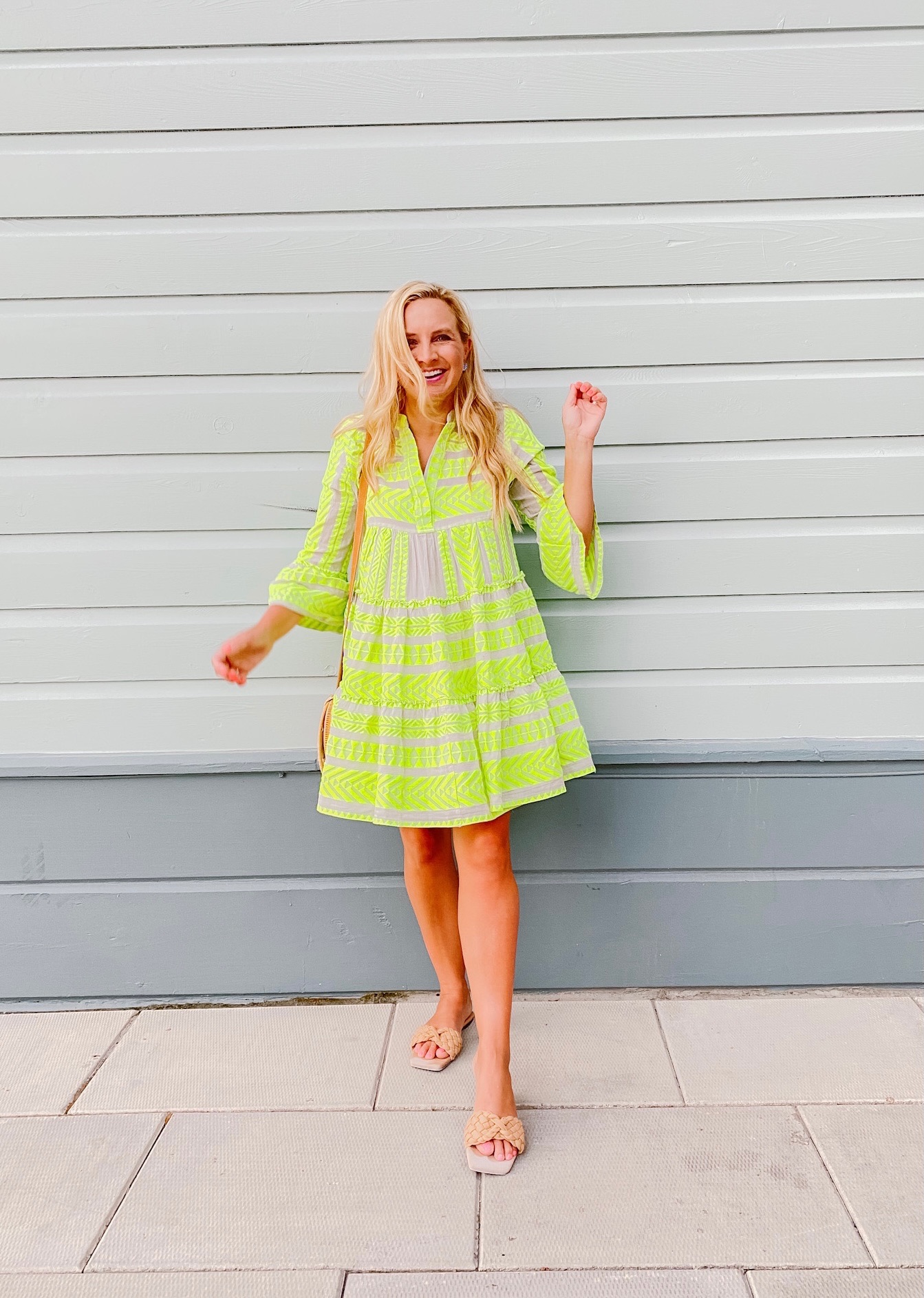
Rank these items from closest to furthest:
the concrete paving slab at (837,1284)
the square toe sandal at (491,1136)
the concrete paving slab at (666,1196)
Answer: the concrete paving slab at (837,1284)
the concrete paving slab at (666,1196)
the square toe sandal at (491,1136)

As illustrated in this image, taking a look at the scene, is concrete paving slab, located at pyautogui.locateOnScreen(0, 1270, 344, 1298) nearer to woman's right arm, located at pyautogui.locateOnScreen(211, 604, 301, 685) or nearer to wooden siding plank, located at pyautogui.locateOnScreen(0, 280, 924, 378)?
woman's right arm, located at pyautogui.locateOnScreen(211, 604, 301, 685)

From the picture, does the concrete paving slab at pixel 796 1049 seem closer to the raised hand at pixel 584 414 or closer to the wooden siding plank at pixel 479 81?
the raised hand at pixel 584 414

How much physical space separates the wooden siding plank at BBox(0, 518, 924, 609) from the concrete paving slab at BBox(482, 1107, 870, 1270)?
4.43 feet

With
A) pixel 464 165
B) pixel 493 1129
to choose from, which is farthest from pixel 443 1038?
pixel 464 165

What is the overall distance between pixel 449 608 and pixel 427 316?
0.68 m

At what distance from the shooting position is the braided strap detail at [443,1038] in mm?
2482

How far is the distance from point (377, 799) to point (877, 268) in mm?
1940

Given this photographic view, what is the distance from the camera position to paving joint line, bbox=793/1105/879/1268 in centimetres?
183

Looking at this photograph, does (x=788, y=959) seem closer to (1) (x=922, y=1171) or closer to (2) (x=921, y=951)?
(2) (x=921, y=951)

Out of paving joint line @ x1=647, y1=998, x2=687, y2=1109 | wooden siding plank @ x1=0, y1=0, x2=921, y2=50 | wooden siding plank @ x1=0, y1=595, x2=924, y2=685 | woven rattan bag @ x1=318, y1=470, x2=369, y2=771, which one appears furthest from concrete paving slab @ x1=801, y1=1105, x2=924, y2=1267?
wooden siding plank @ x1=0, y1=0, x2=921, y2=50

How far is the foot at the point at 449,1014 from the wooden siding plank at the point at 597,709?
80 cm

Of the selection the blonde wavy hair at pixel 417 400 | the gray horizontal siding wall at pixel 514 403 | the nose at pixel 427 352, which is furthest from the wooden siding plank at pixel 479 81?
the nose at pixel 427 352

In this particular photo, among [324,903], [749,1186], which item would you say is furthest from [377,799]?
[749,1186]

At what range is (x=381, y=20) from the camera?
248 centimetres
